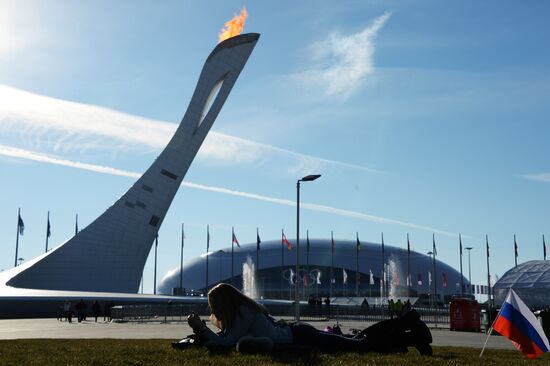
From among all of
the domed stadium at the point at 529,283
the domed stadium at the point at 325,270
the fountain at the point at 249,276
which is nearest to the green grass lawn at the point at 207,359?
the domed stadium at the point at 529,283

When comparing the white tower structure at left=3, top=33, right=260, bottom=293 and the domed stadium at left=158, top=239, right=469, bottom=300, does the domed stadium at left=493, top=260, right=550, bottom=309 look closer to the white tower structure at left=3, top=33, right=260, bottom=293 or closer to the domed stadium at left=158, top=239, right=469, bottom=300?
the white tower structure at left=3, top=33, right=260, bottom=293

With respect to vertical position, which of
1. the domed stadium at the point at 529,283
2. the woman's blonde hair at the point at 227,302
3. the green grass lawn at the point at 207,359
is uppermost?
the domed stadium at the point at 529,283

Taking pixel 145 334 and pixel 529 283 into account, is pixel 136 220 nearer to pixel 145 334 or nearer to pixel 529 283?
pixel 145 334

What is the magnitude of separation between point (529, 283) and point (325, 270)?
55.8m

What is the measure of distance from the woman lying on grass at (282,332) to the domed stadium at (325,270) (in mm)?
104323

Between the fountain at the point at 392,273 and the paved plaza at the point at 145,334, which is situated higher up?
the fountain at the point at 392,273

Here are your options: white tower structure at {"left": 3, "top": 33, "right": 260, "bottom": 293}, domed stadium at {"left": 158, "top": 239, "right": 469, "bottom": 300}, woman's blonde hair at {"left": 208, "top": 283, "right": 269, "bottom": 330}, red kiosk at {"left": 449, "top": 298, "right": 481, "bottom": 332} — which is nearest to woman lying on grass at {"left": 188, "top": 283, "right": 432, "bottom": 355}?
woman's blonde hair at {"left": 208, "top": 283, "right": 269, "bottom": 330}

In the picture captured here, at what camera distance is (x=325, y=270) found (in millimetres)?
118375

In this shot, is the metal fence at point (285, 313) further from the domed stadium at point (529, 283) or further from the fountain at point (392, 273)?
the fountain at point (392, 273)


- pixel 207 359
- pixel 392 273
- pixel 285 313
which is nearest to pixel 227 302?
pixel 207 359

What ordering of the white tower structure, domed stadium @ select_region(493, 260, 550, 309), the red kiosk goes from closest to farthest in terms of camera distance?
the red kiosk → the white tower structure → domed stadium @ select_region(493, 260, 550, 309)

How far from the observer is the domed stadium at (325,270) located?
117 m

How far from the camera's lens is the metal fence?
1400 inches

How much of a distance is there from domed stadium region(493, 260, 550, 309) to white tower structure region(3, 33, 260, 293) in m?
29.7
